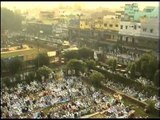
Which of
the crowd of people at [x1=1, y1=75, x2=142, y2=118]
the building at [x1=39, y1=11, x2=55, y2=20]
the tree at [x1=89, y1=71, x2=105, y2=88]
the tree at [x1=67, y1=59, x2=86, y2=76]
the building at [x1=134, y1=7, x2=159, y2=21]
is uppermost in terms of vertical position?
the building at [x1=134, y1=7, x2=159, y2=21]

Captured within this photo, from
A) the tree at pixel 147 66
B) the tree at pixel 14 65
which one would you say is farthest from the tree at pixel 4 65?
the tree at pixel 147 66

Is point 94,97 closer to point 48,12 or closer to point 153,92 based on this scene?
point 153,92

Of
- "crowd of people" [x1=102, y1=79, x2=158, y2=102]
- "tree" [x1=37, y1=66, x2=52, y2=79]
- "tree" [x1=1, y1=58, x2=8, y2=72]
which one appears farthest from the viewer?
"tree" [x1=1, y1=58, x2=8, y2=72]

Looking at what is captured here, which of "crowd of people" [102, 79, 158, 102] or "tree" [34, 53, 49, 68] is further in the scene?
"tree" [34, 53, 49, 68]

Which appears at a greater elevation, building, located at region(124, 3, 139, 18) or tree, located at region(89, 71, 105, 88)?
building, located at region(124, 3, 139, 18)

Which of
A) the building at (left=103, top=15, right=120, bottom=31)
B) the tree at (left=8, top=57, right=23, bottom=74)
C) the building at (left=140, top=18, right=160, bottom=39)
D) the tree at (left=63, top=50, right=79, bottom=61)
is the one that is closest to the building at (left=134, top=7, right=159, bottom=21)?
the building at (left=140, top=18, right=160, bottom=39)

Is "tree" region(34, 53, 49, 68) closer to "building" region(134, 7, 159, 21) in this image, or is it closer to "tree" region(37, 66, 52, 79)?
"tree" region(37, 66, 52, 79)

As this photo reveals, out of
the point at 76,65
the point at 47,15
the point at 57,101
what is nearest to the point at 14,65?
the point at 76,65
